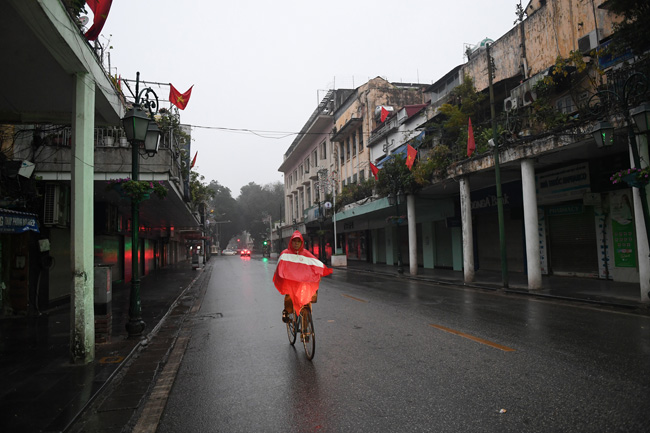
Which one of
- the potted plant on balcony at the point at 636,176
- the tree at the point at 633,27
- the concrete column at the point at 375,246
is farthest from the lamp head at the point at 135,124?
the concrete column at the point at 375,246

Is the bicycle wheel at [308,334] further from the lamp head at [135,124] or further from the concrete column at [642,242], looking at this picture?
the concrete column at [642,242]

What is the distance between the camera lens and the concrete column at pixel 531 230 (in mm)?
13406

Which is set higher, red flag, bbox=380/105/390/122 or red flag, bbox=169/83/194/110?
red flag, bbox=380/105/390/122

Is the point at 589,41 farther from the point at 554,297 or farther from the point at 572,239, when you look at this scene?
the point at 554,297

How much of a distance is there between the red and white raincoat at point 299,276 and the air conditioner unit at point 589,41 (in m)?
14.2

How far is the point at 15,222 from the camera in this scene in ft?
26.0

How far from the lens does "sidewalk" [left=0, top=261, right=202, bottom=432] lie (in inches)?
154

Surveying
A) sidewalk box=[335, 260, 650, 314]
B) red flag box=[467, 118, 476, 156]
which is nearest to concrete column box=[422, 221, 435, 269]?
sidewalk box=[335, 260, 650, 314]

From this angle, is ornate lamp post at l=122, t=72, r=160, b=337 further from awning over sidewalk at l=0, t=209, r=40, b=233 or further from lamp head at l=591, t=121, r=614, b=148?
lamp head at l=591, t=121, r=614, b=148

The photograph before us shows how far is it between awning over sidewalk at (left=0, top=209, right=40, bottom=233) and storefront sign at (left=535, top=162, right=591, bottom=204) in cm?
1738

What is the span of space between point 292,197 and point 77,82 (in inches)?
2191

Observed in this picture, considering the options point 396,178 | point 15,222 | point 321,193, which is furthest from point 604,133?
point 321,193

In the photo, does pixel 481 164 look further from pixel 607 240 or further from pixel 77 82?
pixel 77 82

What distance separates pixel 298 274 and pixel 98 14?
5.29 metres
